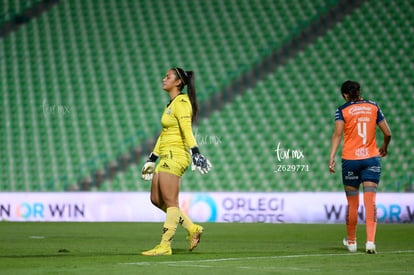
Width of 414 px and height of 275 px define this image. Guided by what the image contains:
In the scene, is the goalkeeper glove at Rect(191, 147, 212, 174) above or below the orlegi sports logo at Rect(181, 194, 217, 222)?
below

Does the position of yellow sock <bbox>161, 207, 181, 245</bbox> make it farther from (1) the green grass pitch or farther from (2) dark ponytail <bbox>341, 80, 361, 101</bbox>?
(2) dark ponytail <bbox>341, 80, 361, 101</bbox>

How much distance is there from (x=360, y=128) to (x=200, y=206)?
370 inches

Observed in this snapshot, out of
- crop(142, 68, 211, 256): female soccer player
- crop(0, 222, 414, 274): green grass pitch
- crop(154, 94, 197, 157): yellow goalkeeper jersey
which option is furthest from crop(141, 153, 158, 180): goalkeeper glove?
crop(0, 222, 414, 274): green grass pitch

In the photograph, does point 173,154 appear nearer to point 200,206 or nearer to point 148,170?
point 148,170

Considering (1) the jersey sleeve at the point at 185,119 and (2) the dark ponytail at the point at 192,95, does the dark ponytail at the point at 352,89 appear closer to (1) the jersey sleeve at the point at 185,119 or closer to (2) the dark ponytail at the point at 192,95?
(2) the dark ponytail at the point at 192,95

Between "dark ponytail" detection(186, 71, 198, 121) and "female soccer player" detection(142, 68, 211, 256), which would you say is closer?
"female soccer player" detection(142, 68, 211, 256)

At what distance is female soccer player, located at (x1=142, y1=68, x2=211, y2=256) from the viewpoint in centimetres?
925

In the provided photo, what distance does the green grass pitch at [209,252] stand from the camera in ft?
24.4

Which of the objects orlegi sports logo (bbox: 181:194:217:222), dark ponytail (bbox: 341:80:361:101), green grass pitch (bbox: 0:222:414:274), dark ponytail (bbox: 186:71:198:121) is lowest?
green grass pitch (bbox: 0:222:414:274)

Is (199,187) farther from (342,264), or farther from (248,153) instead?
(342,264)

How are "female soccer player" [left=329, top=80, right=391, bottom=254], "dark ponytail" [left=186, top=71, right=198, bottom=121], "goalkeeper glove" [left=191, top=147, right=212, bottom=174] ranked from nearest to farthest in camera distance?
"goalkeeper glove" [left=191, top=147, right=212, bottom=174] < "dark ponytail" [left=186, top=71, right=198, bottom=121] < "female soccer player" [left=329, top=80, right=391, bottom=254]

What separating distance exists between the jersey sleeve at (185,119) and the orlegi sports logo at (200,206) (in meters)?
9.69

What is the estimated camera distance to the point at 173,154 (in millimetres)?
9344

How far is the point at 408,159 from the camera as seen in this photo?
20.4 meters
